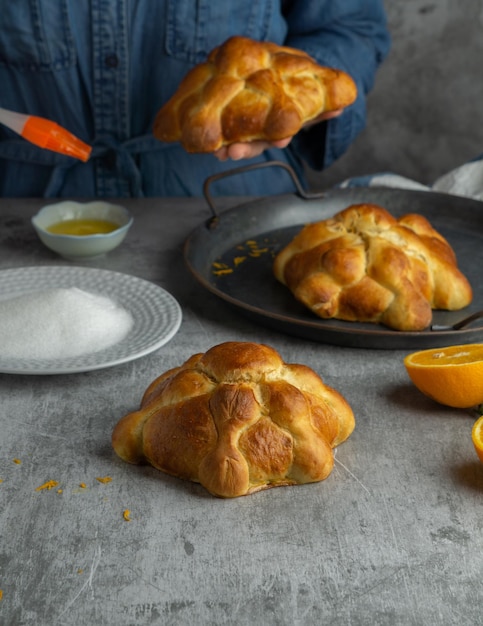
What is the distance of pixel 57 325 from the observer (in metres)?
1.22

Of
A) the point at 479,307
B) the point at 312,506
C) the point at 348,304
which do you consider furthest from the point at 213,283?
the point at 312,506

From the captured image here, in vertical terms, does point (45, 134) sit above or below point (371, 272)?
above

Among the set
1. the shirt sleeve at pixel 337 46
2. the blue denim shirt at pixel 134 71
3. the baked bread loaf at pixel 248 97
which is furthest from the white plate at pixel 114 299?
the shirt sleeve at pixel 337 46

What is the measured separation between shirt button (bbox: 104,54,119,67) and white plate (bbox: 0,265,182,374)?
2.11 ft

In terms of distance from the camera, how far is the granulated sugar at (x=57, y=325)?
3.91ft

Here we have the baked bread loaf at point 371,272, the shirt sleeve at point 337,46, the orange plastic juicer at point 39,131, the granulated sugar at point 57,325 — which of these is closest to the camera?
the granulated sugar at point 57,325

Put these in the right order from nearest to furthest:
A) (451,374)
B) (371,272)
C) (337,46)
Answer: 1. (451,374)
2. (371,272)
3. (337,46)

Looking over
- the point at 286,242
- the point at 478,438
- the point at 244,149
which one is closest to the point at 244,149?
the point at 244,149

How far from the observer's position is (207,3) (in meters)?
1.89

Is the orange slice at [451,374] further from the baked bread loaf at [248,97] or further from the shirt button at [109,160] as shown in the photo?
the shirt button at [109,160]

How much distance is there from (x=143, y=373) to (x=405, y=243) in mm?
541

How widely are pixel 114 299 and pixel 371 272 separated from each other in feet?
1.51

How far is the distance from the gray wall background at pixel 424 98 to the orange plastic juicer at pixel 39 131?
192 cm

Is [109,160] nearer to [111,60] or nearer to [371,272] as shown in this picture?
[111,60]
